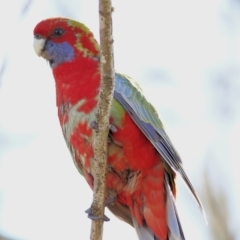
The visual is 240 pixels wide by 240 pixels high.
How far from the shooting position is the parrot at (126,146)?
4316 millimetres

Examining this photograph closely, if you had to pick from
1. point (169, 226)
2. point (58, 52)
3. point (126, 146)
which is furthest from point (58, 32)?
point (169, 226)

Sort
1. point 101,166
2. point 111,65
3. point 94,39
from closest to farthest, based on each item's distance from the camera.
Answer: point 111,65 < point 101,166 < point 94,39

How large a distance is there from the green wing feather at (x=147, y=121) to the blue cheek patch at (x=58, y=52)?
49 cm

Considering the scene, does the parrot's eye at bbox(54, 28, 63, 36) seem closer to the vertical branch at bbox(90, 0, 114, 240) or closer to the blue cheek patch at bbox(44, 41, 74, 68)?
the blue cheek patch at bbox(44, 41, 74, 68)

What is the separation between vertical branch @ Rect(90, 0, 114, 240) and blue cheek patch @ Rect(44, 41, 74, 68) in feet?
4.34

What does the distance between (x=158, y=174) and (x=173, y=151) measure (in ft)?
0.72

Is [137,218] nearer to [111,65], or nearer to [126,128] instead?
[126,128]

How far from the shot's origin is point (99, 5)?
2955 mm

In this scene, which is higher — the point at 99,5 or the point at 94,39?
the point at 94,39

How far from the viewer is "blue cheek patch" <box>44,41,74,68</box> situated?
15.8 feet

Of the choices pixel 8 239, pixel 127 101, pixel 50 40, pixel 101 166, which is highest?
pixel 50 40

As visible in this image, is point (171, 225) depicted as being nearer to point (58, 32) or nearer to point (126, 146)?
point (126, 146)

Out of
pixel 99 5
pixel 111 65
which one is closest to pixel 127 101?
pixel 111 65

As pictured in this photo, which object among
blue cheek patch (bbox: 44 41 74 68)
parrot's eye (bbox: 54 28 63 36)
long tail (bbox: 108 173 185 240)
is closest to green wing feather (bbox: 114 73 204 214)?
long tail (bbox: 108 173 185 240)
